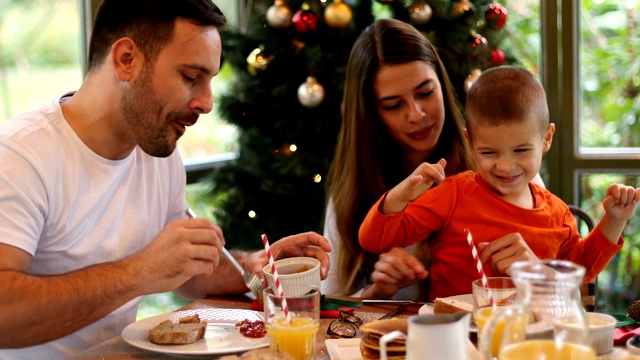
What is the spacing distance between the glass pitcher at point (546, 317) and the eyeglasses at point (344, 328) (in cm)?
57

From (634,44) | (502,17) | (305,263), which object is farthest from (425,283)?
(634,44)

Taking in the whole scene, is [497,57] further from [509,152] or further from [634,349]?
[634,349]

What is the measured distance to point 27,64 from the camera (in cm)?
326

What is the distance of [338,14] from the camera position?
3191mm

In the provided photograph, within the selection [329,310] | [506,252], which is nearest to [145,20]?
[329,310]

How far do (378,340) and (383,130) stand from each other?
4.15 ft

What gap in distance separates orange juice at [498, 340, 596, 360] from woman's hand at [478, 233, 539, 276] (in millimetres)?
740

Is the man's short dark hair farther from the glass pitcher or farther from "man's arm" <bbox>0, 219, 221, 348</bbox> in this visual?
the glass pitcher

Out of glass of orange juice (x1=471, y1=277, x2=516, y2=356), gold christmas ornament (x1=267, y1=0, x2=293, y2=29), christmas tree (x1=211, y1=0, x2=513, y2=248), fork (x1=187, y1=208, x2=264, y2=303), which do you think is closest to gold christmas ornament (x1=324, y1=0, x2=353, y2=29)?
christmas tree (x1=211, y1=0, x2=513, y2=248)

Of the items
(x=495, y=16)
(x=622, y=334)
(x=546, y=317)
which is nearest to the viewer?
(x=546, y=317)

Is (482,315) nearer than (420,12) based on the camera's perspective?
Yes

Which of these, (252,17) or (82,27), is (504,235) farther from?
(82,27)

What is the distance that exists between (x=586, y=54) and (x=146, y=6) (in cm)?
272

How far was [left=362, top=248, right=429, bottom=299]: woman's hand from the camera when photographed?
2125 millimetres
